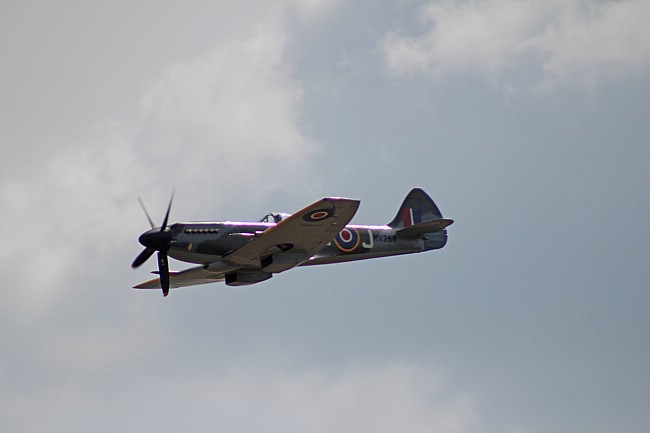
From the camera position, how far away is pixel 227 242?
3697cm

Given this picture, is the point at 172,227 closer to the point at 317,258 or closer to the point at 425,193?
the point at 317,258

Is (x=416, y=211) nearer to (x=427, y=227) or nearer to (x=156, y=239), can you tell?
(x=427, y=227)

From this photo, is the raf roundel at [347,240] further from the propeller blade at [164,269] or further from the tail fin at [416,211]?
the propeller blade at [164,269]

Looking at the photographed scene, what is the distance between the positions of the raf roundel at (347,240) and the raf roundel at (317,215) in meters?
4.02

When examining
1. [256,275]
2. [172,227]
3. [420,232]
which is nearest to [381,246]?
[420,232]

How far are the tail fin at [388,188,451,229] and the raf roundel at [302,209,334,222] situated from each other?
7011mm

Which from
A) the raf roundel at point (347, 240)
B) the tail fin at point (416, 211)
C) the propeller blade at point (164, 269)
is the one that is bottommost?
the propeller blade at point (164, 269)

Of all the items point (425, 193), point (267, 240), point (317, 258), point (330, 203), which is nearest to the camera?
point (330, 203)

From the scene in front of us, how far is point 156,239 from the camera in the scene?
118 feet

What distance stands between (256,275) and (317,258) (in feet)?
7.61

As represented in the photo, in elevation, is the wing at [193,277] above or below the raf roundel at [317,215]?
below

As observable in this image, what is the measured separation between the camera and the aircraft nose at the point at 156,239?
36031 mm

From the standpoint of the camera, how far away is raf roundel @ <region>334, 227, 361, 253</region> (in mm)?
39094

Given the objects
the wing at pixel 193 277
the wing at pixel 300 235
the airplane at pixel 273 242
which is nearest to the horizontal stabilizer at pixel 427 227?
the airplane at pixel 273 242
